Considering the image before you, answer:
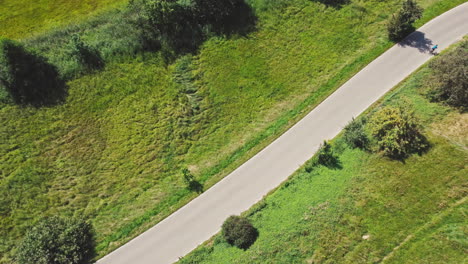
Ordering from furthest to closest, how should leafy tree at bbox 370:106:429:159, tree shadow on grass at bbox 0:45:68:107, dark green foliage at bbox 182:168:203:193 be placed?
tree shadow on grass at bbox 0:45:68:107
dark green foliage at bbox 182:168:203:193
leafy tree at bbox 370:106:429:159

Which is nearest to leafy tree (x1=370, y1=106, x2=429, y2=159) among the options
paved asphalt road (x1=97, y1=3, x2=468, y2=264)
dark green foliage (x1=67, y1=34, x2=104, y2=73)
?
paved asphalt road (x1=97, y1=3, x2=468, y2=264)

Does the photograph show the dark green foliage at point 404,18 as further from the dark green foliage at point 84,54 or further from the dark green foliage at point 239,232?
the dark green foliage at point 84,54

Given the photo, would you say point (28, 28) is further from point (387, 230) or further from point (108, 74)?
point (387, 230)

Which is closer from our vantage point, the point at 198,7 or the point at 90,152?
the point at 90,152

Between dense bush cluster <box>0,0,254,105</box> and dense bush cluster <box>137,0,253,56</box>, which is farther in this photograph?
dense bush cluster <box>137,0,253,56</box>

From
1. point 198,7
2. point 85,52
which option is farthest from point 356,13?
point 85,52

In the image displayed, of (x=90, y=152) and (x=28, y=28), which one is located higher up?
(x=28, y=28)

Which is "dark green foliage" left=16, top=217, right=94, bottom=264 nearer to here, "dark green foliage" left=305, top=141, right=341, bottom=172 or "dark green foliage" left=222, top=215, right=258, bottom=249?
"dark green foliage" left=222, top=215, right=258, bottom=249

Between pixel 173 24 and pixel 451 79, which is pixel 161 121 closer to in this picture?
pixel 173 24

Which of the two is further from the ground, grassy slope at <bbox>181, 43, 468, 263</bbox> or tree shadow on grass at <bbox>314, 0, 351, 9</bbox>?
tree shadow on grass at <bbox>314, 0, 351, 9</bbox>
